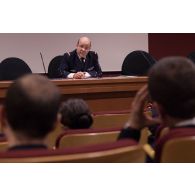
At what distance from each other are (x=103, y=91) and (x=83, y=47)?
100 cm

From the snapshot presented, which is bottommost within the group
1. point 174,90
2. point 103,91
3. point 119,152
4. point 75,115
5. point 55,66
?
point 103,91

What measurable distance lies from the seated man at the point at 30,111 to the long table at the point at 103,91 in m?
2.65

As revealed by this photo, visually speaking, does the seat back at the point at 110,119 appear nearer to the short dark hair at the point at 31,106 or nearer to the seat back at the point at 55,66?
the short dark hair at the point at 31,106

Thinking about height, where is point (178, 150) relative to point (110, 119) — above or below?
above

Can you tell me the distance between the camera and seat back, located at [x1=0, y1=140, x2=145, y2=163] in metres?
1.03

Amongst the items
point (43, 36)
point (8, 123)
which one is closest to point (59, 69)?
point (43, 36)

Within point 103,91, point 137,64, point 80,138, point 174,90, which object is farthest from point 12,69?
point 174,90

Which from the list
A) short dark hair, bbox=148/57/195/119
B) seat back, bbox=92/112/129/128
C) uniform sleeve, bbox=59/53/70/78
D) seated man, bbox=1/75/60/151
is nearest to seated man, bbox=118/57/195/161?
short dark hair, bbox=148/57/195/119

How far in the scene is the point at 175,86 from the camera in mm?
1375

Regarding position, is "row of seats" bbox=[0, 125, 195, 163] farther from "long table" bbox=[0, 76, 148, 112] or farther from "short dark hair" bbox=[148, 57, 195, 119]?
"long table" bbox=[0, 76, 148, 112]

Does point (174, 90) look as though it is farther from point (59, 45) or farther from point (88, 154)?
point (59, 45)

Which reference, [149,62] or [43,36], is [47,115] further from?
[43,36]

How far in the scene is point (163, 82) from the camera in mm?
1386

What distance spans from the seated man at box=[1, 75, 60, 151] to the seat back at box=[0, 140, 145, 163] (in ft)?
0.46
